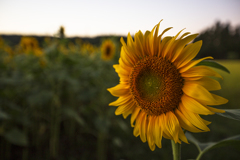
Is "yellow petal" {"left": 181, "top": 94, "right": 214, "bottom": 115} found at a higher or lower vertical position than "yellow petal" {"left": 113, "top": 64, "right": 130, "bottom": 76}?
lower

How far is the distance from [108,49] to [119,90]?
2.79m

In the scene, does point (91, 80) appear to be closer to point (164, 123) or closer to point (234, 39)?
point (164, 123)

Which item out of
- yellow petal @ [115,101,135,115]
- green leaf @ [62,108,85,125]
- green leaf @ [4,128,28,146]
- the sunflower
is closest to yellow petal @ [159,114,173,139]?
the sunflower

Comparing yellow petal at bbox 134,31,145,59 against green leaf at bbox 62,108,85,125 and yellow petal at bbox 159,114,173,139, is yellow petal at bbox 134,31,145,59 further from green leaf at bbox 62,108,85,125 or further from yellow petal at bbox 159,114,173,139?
green leaf at bbox 62,108,85,125

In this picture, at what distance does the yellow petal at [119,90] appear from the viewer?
731mm

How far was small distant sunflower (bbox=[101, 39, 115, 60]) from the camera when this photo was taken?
3.34m

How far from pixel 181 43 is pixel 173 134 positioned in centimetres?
29

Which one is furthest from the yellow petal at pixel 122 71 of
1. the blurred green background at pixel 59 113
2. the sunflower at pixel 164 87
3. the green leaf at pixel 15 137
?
the green leaf at pixel 15 137

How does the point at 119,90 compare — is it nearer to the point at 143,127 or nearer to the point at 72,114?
the point at 143,127

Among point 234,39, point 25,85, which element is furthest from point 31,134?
point 234,39

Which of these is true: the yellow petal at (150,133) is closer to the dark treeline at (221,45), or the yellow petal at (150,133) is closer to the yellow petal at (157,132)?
the yellow petal at (157,132)

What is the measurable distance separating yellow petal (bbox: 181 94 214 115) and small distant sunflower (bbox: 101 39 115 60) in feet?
9.05

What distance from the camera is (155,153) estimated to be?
277 centimetres

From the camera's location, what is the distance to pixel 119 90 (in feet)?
2.43
